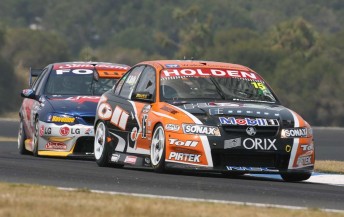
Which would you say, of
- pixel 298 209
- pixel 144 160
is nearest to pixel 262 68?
pixel 144 160

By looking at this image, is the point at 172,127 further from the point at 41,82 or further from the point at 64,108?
the point at 41,82

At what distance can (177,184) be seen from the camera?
477 inches

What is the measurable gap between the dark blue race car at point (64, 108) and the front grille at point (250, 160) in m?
4.09

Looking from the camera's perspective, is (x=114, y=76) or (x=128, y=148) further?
(x=114, y=76)

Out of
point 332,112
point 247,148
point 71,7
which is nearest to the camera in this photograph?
point 247,148

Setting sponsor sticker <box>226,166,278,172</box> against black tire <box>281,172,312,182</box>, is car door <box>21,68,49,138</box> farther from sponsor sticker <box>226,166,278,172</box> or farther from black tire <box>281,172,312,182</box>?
sponsor sticker <box>226,166,278,172</box>

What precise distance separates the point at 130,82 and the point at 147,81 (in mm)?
499

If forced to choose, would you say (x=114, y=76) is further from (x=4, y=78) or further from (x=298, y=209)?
(x=4, y=78)

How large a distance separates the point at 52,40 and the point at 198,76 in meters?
60.5

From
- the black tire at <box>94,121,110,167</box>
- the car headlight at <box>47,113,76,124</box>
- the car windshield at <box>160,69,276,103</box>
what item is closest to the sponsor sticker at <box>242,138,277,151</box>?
the car windshield at <box>160,69,276,103</box>

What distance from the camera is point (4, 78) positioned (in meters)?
57.3

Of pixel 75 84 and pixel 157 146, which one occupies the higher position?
pixel 157 146

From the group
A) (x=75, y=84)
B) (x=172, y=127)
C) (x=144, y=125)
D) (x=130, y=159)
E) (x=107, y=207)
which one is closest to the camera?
(x=107, y=207)

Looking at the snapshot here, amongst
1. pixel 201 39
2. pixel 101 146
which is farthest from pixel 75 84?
pixel 201 39
